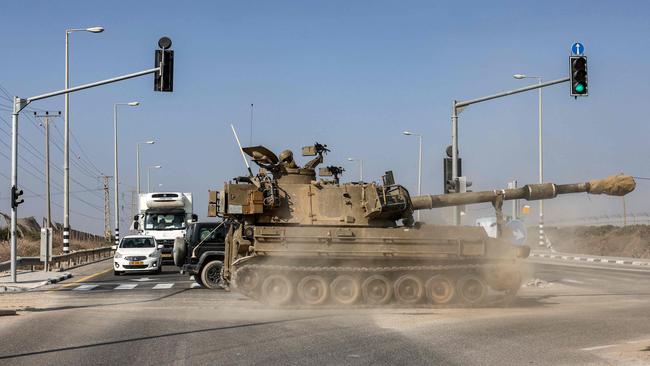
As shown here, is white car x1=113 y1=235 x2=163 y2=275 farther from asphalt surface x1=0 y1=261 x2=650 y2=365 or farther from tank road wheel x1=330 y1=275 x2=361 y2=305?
tank road wheel x1=330 y1=275 x2=361 y2=305

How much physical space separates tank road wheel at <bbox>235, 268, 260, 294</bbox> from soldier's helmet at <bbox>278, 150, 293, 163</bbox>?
3.13 m

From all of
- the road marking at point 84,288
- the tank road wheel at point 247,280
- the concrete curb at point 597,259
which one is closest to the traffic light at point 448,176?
the tank road wheel at point 247,280

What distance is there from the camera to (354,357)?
32.7 feet

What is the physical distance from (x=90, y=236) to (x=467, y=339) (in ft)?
250

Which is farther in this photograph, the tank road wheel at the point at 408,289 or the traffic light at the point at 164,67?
the traffic light at the point at 164,67

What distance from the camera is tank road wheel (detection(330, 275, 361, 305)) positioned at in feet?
56.3

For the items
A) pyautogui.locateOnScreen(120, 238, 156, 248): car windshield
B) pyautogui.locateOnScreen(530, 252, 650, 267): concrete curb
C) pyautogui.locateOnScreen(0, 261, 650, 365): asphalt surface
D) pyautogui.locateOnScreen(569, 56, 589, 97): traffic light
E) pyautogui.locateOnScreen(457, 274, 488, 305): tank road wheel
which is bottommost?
pyautogui.locateOnScreen(530, 252, 650, 267): concrete curb

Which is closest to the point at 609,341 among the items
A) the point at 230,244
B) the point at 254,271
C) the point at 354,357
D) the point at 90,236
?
the point at 354,357

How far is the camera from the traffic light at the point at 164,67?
20.7 m

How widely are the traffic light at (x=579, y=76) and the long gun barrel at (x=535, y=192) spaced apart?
2.46m

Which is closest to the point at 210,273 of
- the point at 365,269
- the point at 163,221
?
the point at 365,269

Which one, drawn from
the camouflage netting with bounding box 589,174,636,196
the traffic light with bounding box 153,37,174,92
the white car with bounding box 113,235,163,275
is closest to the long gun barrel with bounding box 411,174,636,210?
the camouflage netting with bounding box 589,174,636,196

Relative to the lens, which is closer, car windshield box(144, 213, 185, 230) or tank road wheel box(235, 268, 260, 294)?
tank road wheel box(235, 268, 260, 294)

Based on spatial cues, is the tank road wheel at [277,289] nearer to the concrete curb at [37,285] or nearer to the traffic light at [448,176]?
the traffic light at [448,176]
